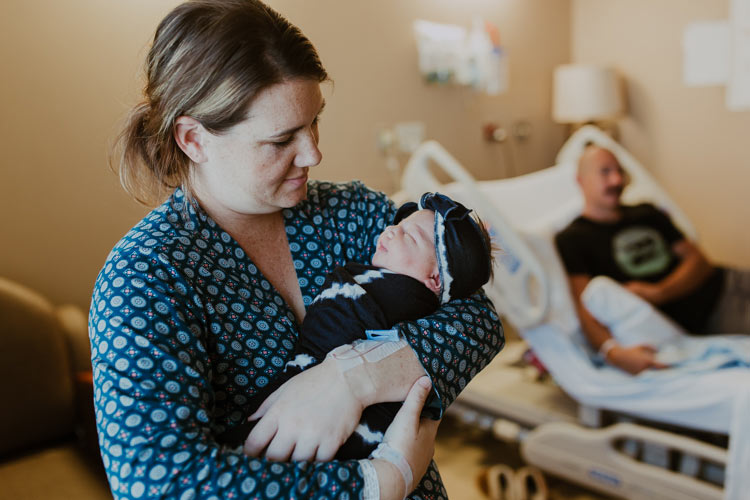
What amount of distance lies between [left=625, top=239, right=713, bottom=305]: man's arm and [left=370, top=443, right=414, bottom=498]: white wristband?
6.76ft

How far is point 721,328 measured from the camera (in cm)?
268

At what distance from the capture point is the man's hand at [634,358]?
2.26 meters

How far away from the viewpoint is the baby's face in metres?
1.05

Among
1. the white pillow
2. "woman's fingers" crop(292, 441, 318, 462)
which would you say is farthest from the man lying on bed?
"woman's fingers" crop(292, 441, 318, 462)

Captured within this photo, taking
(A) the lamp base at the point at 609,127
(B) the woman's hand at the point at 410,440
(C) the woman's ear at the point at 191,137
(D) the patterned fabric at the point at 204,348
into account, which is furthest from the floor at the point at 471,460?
(A) the lamp base at the point at 609,127

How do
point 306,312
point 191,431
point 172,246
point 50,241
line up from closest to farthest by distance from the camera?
point 191,431
point 172,246
point 306,312
point 50,241

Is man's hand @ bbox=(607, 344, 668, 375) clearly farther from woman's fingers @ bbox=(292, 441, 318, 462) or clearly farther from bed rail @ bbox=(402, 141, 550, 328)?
woman's fingers @ bbox=(292, 441, 318, 462)

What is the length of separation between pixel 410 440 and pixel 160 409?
1.06 ft

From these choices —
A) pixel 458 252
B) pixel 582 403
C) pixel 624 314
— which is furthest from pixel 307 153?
pixel 624 314

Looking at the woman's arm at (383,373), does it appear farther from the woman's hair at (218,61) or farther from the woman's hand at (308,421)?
the woman's hair at (218,61)

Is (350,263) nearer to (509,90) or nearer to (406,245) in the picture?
(406,245)

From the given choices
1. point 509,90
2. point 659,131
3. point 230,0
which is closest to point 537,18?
point 509,90

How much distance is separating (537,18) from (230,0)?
3.22m

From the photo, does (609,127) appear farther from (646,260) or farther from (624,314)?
(624,314)
